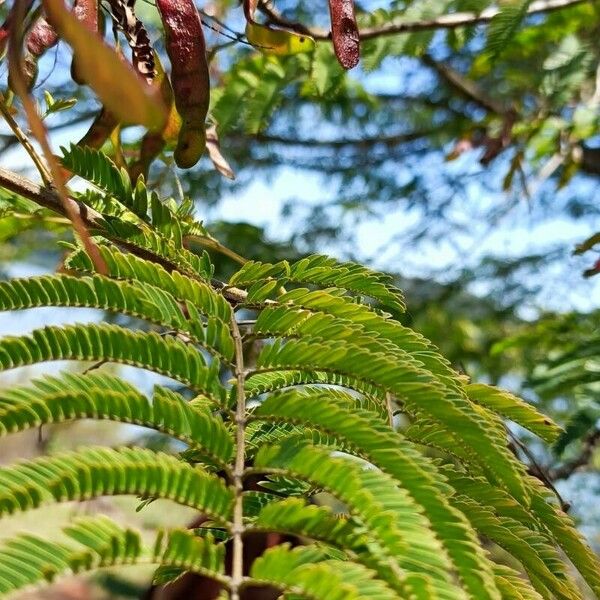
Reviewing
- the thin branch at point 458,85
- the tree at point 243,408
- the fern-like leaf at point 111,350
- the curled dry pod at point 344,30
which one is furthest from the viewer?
the thin branch at point 458,85

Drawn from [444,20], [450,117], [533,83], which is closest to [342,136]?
[450,117]

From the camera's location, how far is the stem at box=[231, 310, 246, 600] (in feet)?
1.51

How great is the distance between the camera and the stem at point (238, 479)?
46 cm

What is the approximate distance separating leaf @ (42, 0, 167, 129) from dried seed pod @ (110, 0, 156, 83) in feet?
1.78

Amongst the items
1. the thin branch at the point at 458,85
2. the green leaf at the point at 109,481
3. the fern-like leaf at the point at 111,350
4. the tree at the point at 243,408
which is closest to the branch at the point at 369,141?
the thin branch at the point at 458,85

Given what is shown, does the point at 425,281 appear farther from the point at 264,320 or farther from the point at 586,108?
the point at 264,320

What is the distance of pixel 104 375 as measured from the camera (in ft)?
1.77

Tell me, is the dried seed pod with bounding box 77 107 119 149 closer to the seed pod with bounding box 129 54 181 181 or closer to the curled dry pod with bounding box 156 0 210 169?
the seed pod with bounding box 129 54 181 181

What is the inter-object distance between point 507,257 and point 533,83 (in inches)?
54.7

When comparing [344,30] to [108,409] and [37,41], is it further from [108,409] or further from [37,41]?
[108,409]

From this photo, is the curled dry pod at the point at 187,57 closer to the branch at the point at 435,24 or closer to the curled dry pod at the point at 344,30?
the curled dry pod at the point at 344,30

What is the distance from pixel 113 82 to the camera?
281 millimetres

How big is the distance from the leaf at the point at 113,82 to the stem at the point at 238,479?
0.85 feet

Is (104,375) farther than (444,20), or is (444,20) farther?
(444,20)
